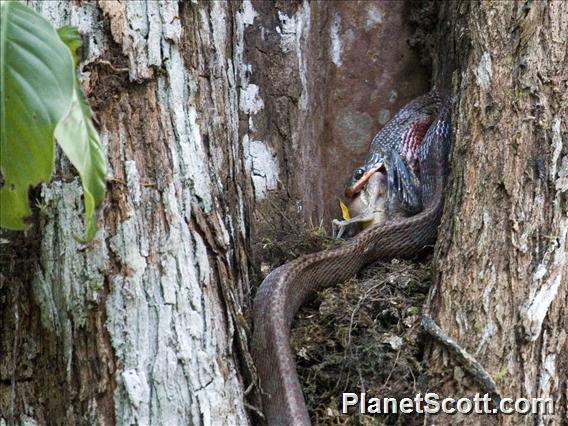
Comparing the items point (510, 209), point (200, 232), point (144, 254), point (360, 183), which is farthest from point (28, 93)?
point (360, 183)

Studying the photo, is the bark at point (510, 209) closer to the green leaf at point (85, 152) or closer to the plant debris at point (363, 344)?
the plant debris at point (363, 344)

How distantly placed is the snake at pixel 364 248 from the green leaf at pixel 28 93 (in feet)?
3.92

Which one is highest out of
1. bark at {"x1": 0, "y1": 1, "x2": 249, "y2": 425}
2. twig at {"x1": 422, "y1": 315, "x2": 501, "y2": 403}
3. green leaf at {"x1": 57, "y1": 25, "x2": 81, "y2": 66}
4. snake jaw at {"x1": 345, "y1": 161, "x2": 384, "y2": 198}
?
green leaf at {"x1": 57, "y1": 25, "x2": 81, "y2": 66}

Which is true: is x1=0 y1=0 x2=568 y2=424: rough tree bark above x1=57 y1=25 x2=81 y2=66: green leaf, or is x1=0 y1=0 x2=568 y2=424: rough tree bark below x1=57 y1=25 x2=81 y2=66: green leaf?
below

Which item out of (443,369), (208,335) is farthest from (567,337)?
(208,335)

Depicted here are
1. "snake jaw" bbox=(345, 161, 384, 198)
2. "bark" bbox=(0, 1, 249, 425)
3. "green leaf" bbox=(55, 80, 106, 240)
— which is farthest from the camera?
"snake jaw" bbox=(345, 161, 384, 198)

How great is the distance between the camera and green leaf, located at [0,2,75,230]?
2498 millimetres

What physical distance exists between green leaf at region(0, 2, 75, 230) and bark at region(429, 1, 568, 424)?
1.72 meters

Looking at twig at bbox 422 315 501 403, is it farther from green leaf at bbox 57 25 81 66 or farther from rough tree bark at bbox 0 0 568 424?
green leaf at bbox 57 25 81 66

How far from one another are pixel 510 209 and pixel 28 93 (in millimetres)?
1967

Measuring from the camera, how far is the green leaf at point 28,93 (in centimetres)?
250

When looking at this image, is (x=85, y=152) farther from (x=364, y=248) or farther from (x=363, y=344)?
(x=364, y=248)

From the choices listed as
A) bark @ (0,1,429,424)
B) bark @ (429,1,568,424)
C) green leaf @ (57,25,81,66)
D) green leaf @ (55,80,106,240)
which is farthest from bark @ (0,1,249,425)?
bark @ (429,1,568,424)

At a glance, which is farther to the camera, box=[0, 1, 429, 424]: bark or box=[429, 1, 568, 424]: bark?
box=[429, 1, 568, 424]: bark
